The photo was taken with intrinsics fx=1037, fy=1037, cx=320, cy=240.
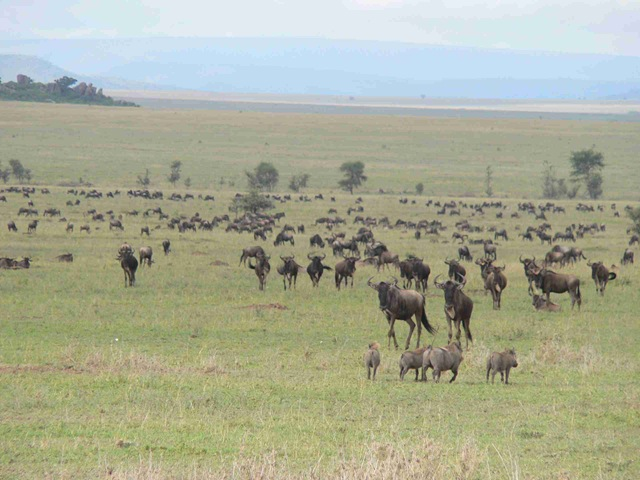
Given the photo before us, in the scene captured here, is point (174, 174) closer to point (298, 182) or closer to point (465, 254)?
point (298, 182)

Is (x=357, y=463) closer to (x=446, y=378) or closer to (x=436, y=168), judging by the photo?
(x=446, y=378)

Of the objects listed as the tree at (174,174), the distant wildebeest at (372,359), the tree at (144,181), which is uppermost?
the distant wildebeest at (372,359)

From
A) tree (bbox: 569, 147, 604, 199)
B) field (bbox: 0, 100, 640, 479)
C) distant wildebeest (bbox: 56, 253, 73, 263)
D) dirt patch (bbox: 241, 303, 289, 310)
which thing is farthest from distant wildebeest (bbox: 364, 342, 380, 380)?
tree (bbox: 569, 147, 604, 199)

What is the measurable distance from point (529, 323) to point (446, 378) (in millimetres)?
6619

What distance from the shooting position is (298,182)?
240ft

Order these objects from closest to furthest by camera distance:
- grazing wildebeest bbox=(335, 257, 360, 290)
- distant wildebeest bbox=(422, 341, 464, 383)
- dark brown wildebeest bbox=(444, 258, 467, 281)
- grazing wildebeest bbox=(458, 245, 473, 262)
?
distant wildebeest bbox=(422, 341, 464, 383) → dark brown wildebeest bbox=(444, 258, 467, 281) → grazing wildebeest bbox=(335, 257, 360, 290) → grazing wildebeest bbox=(458, 245, 473, 262)

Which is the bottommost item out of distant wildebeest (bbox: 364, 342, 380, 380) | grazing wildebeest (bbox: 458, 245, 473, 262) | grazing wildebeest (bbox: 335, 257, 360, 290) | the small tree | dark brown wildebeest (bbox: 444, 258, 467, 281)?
the small tree

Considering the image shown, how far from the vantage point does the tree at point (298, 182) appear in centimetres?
7188

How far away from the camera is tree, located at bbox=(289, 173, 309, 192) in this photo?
71.9 meters

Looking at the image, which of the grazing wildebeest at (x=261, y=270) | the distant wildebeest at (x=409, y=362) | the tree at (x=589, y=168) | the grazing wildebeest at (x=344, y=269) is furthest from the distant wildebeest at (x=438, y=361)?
the tree at (x=589, y=168)

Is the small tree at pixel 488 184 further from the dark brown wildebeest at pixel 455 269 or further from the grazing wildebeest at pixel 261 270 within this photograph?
the grazing wildebeest at pixel 261 270

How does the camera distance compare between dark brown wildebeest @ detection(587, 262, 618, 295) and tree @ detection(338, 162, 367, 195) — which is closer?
dark brown wildebeest @ detection(587, 262, 618, 295)

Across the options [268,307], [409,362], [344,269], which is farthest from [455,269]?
[409,362]

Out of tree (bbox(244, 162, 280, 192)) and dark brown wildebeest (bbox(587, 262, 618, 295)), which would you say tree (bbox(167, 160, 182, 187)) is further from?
dark brown wildebeest (bbox(587, 262, 618, 295))
